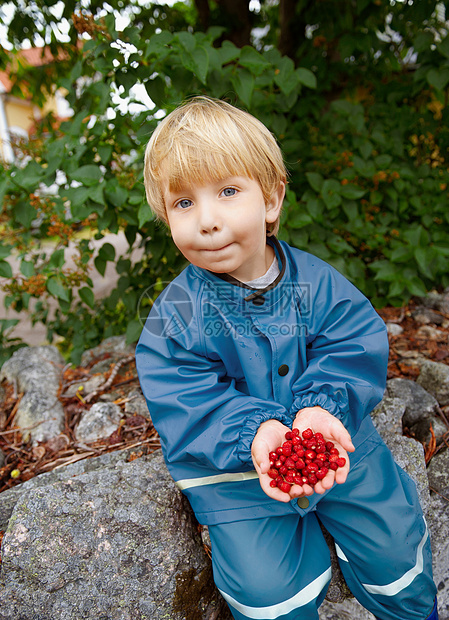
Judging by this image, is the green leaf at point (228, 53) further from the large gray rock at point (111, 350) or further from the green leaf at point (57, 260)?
the large gray rock at point (111, 350)

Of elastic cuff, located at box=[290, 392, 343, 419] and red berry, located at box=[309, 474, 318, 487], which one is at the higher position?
elastic cuff, located at box=[290, 392, 343, 419]

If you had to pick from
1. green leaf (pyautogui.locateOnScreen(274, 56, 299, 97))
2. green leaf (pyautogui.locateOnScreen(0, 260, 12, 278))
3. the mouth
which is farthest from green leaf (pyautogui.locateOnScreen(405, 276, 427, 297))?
green leaf (pyautogui.locateOnScreen(0, 260, 12, 278))

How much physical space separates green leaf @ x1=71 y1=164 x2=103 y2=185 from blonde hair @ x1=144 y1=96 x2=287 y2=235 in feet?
1.91

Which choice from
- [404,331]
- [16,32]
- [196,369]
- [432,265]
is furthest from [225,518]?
[16,32]

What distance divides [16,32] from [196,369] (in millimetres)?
2979

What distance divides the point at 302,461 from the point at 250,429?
7.6 inches

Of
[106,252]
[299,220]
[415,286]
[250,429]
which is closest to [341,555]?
[250,429]

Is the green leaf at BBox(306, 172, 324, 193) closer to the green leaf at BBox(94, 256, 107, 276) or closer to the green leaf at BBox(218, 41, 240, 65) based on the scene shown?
the green leaf at BBox(218, 41, 240, 65)

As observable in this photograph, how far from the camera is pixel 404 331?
2617 millimetres

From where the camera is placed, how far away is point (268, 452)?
3.92ft

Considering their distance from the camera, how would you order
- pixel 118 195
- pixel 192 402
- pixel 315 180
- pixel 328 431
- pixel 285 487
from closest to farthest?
1. pixel 285 487
2. pixel 328 431
3. pixel 192 402
4. pixel 118 195
5. pixel 315 180

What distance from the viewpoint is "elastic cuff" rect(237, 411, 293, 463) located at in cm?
124

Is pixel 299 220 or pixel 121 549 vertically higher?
pixel 299 220

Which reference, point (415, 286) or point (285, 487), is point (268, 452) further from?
point (415, 286)
